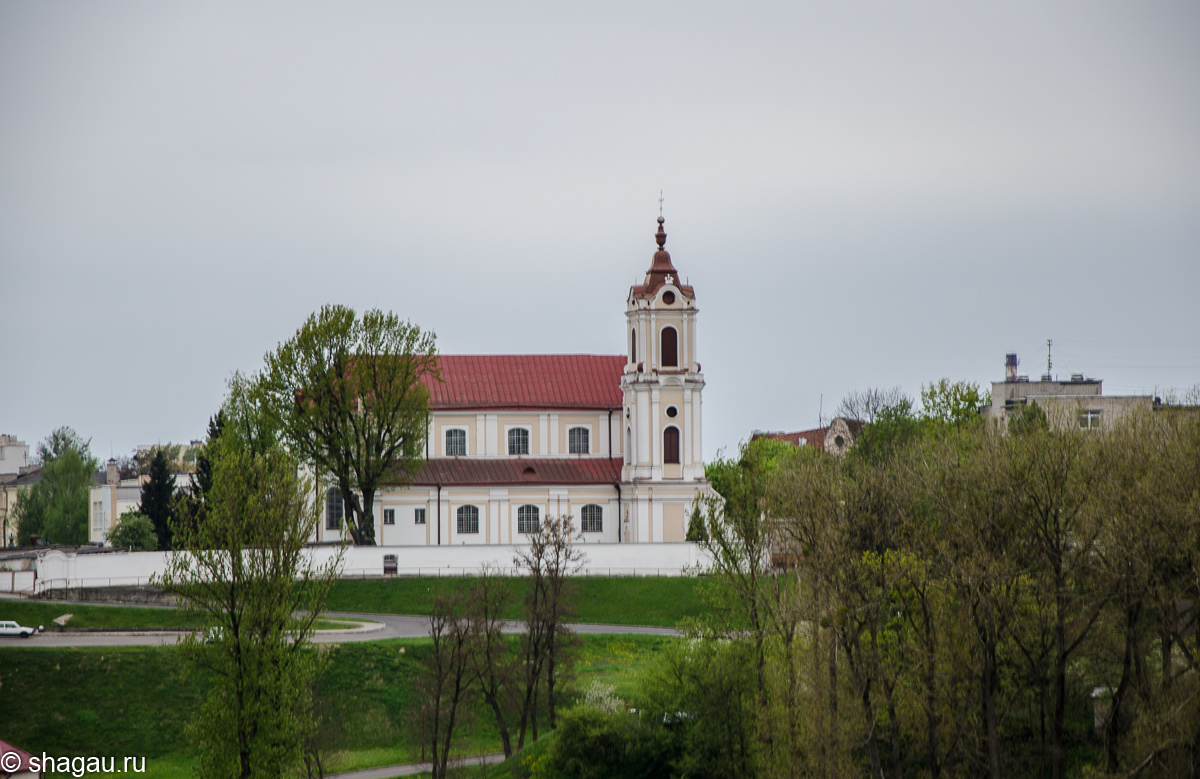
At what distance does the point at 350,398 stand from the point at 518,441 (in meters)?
10.5

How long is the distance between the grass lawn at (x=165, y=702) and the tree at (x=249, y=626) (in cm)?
621

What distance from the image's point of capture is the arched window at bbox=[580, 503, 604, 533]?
58797 mm

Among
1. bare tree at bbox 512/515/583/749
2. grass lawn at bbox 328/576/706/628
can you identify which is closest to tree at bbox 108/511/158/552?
grass lawn at bbox 328/576/706/628

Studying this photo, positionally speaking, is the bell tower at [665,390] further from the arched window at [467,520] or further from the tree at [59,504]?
the tree at [59,504]

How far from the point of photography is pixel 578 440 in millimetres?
61438

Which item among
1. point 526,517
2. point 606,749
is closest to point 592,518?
point 526,517

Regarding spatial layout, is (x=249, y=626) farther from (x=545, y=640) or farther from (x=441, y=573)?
(x=441, y=573)

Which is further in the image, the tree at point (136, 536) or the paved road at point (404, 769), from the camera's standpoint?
the tree at point (136, 536)

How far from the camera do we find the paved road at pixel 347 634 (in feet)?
132

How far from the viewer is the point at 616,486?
59.0 meters

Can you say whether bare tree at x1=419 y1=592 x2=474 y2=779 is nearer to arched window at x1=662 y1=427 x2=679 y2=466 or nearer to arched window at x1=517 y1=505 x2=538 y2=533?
arched window at x1=517 y1=505 x2=538 y2=533

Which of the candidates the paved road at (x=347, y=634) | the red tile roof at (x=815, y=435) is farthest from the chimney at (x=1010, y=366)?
the paved road at (x=347, y=634)

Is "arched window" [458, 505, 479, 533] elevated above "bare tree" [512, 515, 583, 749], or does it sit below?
above

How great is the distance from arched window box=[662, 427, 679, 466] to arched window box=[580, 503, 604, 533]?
3.96 m
